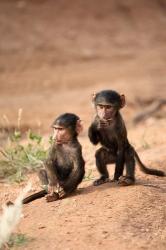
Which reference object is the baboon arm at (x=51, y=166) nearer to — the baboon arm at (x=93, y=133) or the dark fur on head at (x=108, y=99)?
the baboon arm at (x=93, y=133)

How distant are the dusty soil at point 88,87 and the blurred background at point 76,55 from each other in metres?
0.03

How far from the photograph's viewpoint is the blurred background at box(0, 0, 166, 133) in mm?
16438

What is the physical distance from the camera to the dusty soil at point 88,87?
20.0 feet

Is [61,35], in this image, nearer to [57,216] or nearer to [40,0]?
[40,0]

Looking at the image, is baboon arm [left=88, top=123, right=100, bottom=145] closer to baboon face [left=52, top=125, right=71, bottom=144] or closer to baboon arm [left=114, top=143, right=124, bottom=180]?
baboon arm [left=114, top=143, right=124, bottom=180]

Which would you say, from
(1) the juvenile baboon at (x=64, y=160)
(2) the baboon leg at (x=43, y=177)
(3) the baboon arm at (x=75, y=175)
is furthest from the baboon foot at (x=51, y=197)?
(2) the baboon leg at (x=43, y=177)

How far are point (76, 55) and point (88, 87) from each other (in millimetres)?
2677

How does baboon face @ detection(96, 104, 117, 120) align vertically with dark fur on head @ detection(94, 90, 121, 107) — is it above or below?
below

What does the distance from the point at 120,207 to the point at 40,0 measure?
1844 cm

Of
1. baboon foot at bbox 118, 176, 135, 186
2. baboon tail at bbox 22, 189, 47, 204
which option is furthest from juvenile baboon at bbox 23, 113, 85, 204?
baboon foot at bbox 118, 176, 135, 186

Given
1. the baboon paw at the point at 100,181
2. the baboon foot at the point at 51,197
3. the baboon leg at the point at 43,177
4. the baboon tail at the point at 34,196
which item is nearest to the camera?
the baboon foot at the point at 51,197

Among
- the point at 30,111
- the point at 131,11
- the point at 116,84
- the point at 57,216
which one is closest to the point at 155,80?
the point at 116,84

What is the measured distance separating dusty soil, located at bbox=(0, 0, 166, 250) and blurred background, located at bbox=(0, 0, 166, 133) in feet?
0.09

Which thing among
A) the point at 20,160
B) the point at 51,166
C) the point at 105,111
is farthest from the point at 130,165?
the point at 20,160
